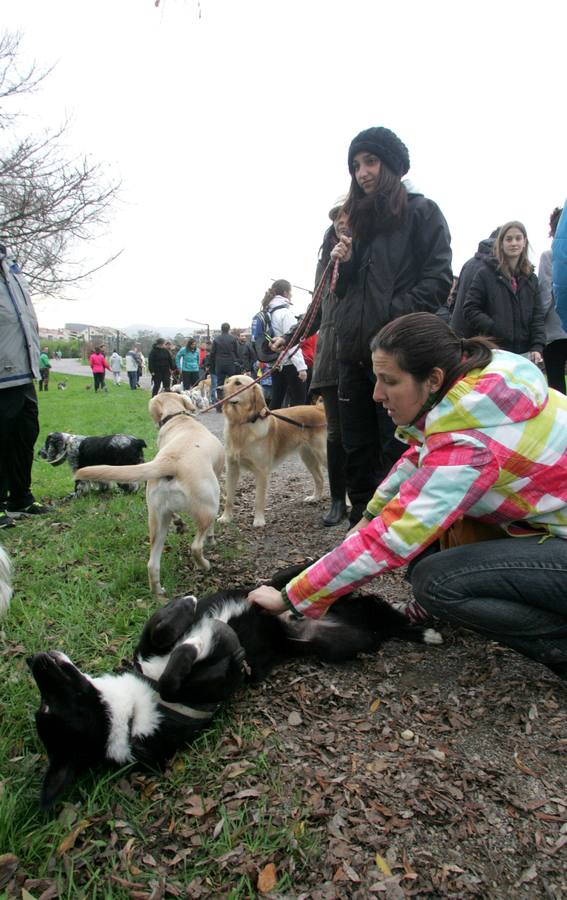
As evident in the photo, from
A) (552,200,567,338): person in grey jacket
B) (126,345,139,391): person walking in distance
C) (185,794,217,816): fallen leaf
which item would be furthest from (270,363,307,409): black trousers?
(126,345,139,391): person walking in distance

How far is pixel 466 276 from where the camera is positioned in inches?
180

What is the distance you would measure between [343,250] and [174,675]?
2.42 m

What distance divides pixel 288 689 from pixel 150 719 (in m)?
0.59

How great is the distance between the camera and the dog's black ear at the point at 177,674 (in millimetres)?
1897

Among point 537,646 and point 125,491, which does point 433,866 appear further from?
point 125,491

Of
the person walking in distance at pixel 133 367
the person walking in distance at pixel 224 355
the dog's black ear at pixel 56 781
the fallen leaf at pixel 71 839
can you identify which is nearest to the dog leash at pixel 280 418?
the dog's black ear at pixel 56 781

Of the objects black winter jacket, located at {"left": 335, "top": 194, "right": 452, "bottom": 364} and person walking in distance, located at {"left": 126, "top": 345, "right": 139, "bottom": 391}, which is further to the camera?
person walking in distance, located at {"left": 126, "top": 345, "right": 139, "bottom": 391}

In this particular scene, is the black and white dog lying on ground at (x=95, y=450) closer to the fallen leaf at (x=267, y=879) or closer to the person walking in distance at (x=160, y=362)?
the fallen leaf at (x=267, y=879)

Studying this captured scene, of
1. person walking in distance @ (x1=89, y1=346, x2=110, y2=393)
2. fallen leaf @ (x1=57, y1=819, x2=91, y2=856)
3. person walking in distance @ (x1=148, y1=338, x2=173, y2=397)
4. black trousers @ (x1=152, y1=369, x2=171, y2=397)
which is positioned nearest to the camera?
fallen leaf @ (x1=57, y1=819, x2=91, y2=856)

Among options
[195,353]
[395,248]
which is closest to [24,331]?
[395,248]

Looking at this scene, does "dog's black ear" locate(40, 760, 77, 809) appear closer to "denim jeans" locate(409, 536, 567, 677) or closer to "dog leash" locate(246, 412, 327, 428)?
"denim jeans" locate(409, 536, 567, 677)

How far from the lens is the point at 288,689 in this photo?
225 centimetres

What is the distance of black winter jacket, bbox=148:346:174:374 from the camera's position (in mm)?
16203

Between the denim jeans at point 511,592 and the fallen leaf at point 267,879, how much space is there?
1045 mm
